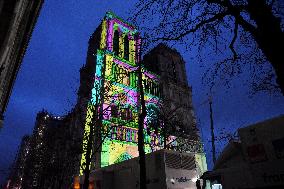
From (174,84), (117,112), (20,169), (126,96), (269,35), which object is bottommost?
(269,35)

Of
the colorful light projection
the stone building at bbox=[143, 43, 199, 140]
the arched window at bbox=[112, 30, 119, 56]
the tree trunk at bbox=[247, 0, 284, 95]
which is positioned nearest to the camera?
the tree trunk at bbox=[247, 0, 284, 95]

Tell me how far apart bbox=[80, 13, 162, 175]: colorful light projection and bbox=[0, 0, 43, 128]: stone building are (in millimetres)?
19941

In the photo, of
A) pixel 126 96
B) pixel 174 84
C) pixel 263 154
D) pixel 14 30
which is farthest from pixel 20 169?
pixel 263 154

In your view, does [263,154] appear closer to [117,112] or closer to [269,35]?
[269,35]

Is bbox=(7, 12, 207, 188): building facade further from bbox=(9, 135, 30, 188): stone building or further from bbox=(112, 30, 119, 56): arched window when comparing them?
bbox=(9, 135, 30, 188): stone building

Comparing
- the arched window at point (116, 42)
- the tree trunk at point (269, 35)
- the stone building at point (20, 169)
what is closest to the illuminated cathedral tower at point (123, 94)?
the arched window at point (116, 42)

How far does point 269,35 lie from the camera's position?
25.4 feet

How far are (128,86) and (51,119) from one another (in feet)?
158

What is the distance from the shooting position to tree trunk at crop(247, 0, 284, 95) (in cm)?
740

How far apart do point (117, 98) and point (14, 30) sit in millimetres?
34990

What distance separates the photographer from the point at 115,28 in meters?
50.5

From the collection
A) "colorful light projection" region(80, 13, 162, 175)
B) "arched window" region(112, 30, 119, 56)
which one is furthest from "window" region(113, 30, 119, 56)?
"colorful light projection" region(80, 13, 162, 175)

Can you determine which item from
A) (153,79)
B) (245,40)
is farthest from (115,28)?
(245,40)

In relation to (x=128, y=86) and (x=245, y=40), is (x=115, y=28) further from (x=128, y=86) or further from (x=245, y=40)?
(x=245, y=40)
